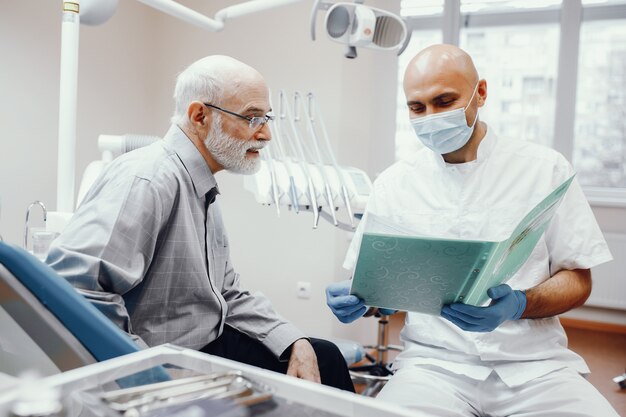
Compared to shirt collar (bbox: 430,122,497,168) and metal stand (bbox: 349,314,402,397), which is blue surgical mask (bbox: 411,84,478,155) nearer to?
shirt collar (bbox: 430,122,497,168)

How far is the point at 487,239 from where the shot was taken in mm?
1463

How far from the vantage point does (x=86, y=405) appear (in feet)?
2.12

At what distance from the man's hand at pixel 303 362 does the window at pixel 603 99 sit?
3.87 meters

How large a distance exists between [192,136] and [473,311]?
0.90 metres

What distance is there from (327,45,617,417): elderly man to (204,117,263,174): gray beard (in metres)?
0.40

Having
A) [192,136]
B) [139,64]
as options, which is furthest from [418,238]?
[139,64]

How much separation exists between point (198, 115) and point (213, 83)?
0.10 metres

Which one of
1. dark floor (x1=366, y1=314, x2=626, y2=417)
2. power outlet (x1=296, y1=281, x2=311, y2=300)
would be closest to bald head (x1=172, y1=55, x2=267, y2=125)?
power outlet (x1=296, y1=281, x2=311, y2=300)

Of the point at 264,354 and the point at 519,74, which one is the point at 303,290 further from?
the point at 519,74

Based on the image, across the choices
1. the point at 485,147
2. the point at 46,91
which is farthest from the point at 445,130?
the point at 46,91

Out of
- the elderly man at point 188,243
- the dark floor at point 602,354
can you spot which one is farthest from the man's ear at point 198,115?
the dark floor at point 602,354

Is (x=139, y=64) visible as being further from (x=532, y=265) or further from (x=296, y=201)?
(x=532, y=265)

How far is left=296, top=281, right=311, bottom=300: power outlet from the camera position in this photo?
3492 mm

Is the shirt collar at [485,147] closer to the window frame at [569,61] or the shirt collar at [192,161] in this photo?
the shirt collar at [192,161]
